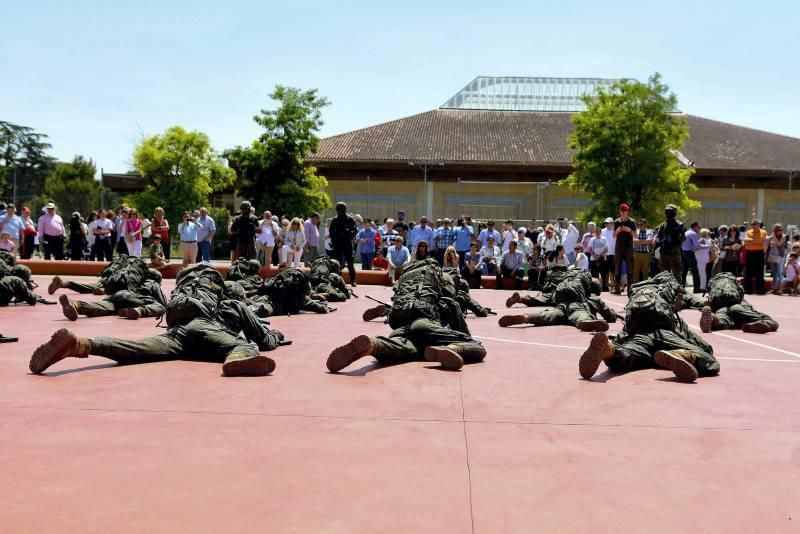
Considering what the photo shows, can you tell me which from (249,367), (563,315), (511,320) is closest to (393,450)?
(249,367)

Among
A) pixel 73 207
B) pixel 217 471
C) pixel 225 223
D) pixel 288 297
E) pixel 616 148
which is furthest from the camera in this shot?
pixel 73 207

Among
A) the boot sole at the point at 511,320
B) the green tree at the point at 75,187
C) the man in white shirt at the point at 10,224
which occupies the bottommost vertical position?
the boot sole at the point at 511,320

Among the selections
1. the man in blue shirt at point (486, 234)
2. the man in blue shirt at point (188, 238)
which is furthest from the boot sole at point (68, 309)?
the man in blue shirt at point (486, 234)

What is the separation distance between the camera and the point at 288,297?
11680 millimetres

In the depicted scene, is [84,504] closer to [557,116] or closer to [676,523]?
[676,523]

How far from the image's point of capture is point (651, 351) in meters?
6.92

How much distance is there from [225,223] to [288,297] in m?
21.0

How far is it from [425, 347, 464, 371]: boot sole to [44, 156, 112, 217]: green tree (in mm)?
45108

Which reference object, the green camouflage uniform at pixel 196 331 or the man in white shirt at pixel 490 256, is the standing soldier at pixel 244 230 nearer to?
the man in white shirt at pixel 490 256

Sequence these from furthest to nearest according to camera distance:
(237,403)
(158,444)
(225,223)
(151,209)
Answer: (151,209)
(225,223)
(237,403)
(158,444)

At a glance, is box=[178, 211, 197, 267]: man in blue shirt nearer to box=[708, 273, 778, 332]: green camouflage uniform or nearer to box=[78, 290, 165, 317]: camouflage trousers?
box=[78, 290, 165, 317]: camouflage trousers

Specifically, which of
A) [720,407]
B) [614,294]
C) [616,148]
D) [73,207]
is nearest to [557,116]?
[616,148]

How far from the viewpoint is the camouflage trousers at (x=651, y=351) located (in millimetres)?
6781

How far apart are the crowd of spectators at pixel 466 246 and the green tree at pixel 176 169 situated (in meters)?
14.4
